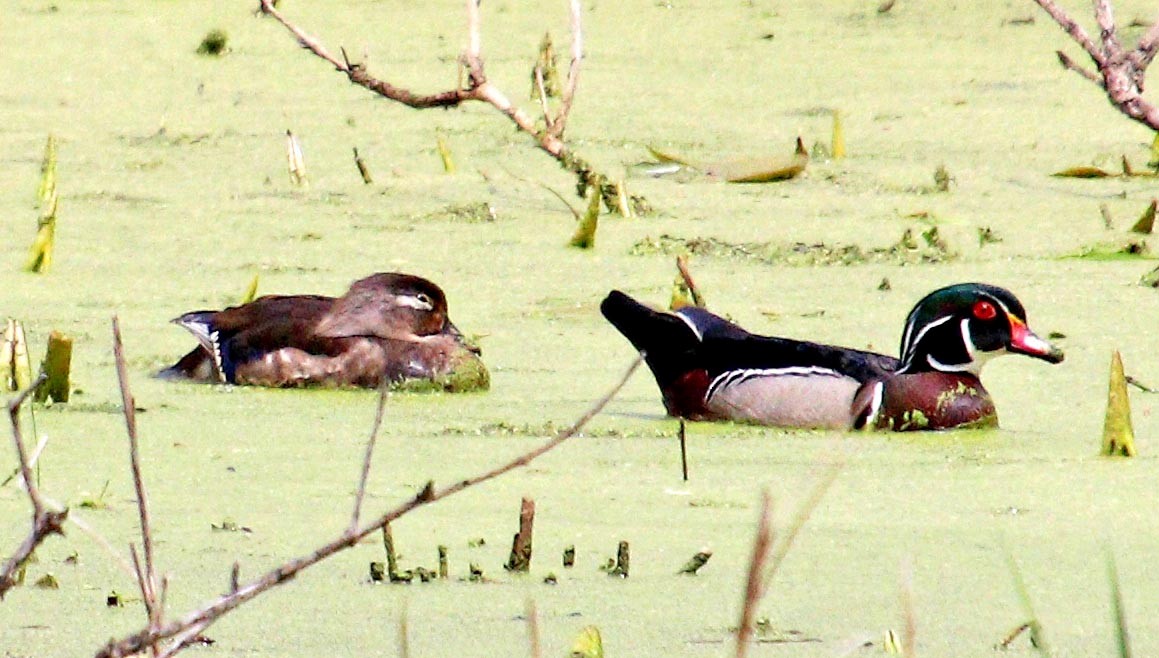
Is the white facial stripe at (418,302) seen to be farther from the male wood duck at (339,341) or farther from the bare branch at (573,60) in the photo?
the bare branch at (573,60)

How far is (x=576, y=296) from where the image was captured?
562 cm

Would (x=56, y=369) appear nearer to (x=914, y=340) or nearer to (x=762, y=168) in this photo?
(x=914, y=340)

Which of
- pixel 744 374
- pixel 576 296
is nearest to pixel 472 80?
pixel 576 296

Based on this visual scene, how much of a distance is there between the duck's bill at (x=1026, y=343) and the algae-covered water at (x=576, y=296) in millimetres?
111

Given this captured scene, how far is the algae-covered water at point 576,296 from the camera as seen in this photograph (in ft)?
10.0

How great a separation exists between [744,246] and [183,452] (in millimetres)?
2346

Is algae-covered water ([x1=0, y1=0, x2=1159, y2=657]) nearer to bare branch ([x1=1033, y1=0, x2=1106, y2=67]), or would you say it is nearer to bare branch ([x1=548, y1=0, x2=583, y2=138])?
bare branch ([x1=548, y1=0, x2=583, y2=138])

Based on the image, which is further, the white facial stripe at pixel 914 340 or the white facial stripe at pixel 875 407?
the white facial stripe at pixel 914 340

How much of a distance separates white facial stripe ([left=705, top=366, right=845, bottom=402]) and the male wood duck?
48 cm

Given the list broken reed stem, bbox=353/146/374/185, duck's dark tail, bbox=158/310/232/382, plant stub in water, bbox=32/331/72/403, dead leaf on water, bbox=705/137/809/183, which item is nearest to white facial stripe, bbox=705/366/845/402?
duck's dark tail, bbox=158/310/232/382

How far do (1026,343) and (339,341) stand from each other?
1.29 metres

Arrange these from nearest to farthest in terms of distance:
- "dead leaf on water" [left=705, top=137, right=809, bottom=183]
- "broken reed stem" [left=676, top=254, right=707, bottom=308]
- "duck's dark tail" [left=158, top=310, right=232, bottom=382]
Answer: "duck's dark tail" [left=158, top=310, right=232, bottom=382] → "broken reed stem" [left=676, top=254, right=707, bottom=308] → "dead leaf on water" [left=705, top=137, right=809, bottom=183]

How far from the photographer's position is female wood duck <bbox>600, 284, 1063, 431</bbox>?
4516 millimetres

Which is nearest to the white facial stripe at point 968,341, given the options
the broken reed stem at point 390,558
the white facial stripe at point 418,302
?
the white facial stripe at point 418,302
